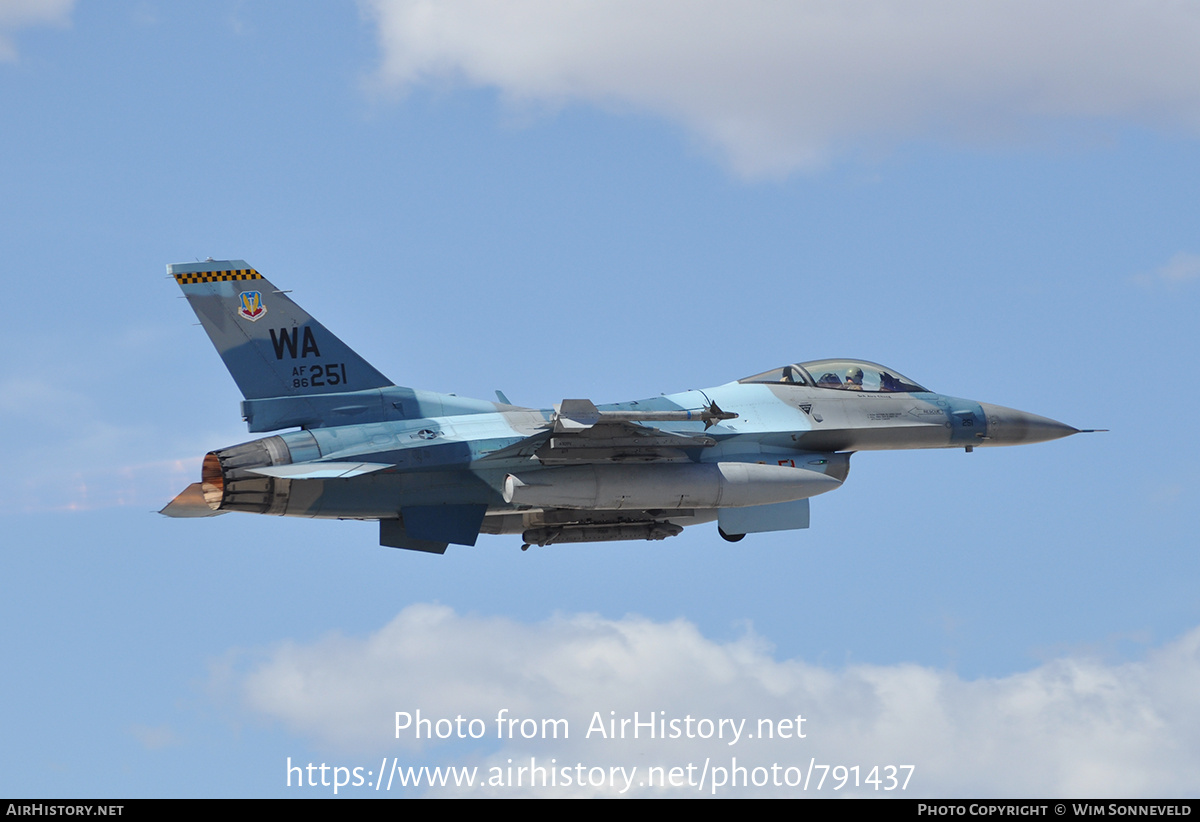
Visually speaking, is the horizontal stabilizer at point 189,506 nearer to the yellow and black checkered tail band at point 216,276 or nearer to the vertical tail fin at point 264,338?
the vertical tail fin at point 264,338

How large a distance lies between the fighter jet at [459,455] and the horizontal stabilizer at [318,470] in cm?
3

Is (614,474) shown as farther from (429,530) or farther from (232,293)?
(232,293)

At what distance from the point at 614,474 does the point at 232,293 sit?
5967 mm

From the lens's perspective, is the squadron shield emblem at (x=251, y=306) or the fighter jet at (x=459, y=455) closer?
the fighter jet at (x=459, y=455)

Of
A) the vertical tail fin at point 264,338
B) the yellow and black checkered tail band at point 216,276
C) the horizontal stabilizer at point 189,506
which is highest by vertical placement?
the yellow and black checkered tail band at point 216,276

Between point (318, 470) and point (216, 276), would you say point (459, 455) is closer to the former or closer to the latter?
point (318, 470)

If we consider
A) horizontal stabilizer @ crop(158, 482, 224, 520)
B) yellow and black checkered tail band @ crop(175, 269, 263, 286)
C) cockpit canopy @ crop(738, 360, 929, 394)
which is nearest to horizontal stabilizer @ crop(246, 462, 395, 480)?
horizontal stabilizer @ crop(158, 482, 224, 520)

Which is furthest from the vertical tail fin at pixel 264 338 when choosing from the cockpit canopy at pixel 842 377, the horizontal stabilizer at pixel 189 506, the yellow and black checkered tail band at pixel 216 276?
the cockpit canopy at pixel 842 377

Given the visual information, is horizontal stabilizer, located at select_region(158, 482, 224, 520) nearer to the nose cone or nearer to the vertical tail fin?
the vertical tail fin

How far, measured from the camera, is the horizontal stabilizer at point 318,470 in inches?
828

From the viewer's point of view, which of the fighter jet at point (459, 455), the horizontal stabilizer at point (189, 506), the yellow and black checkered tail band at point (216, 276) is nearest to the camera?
the fighter jet at point (459, 455)
